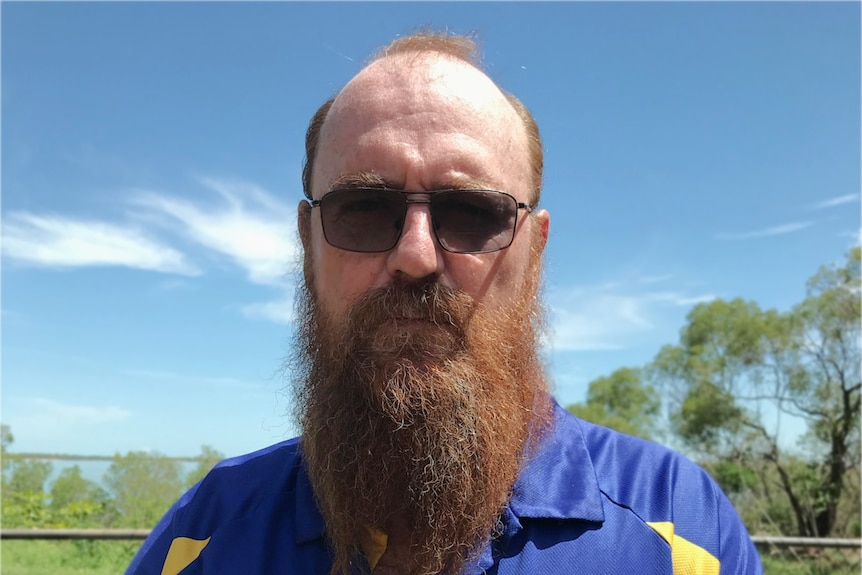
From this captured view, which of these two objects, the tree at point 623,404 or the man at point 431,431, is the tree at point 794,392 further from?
the man at point 431,431

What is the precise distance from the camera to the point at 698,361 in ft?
71.1

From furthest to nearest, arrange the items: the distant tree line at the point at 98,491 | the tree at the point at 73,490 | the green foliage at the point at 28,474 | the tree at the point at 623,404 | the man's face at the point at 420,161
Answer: the tree at the point at 623,404 < the green foliage at the point at 28,474 < the tree at the point at 73,490 < the distant tree line at the point at 98,491 < the man's face at the point at 420,161

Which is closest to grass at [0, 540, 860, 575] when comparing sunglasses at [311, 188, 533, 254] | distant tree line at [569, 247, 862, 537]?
sunglasses at [311, 188, 533, 254]

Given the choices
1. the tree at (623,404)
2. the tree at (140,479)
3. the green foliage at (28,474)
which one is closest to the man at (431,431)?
the tree at (140,479)

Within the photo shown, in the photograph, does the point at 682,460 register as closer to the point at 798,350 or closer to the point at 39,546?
the point at 39,546

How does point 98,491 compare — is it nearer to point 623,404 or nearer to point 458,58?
point 458,58

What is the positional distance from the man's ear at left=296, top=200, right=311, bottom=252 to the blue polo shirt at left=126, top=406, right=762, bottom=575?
0.67 metres

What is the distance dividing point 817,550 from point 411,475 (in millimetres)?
10263

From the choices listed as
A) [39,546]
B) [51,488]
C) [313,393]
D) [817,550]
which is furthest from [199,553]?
[51,488]

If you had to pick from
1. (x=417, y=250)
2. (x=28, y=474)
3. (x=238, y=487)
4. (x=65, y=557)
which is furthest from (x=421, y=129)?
(x=28, y=474)

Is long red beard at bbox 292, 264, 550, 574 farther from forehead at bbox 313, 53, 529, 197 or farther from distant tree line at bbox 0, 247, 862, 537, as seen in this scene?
distant tree line at bbox 0, 247, 862, 537

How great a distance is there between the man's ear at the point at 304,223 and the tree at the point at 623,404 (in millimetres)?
24613

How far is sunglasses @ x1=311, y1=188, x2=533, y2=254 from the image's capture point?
1.50 meters

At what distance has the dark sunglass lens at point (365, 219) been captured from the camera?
1.51 meters
